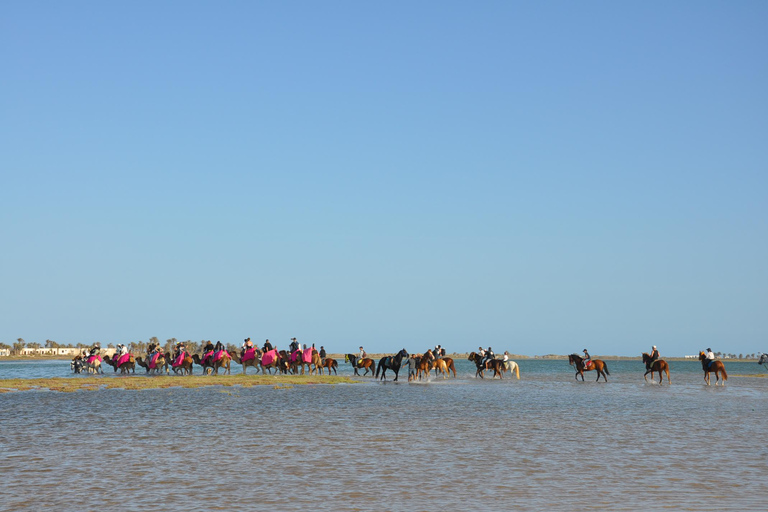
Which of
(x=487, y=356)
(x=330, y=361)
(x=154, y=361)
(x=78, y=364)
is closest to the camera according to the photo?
(x=487, y=356)

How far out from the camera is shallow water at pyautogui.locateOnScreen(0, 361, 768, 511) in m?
8.84

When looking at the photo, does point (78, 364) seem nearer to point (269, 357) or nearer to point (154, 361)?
point (154, 361)

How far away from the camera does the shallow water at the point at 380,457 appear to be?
8.84 metres

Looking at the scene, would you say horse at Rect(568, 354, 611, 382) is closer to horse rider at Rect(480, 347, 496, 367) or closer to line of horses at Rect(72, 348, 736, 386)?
line of horses at Rect(72, 348, 736, 386)

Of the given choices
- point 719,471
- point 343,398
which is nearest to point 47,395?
point 343,398

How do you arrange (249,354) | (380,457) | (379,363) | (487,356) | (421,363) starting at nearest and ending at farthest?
(380,457)
(421,363)
(379,363)
(487,356)
(249,354)

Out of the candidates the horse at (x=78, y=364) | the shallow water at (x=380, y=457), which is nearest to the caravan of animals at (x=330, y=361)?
the horse at (x=78, y=364)

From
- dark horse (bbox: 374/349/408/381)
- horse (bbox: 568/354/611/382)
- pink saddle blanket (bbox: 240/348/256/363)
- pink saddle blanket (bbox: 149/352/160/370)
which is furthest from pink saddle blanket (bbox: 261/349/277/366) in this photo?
horse (bbox: 568/354/611/382)

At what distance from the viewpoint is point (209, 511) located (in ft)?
26.9

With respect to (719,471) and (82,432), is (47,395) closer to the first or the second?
(82,432)

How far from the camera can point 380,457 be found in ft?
39.2

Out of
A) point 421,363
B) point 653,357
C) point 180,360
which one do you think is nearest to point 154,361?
point 180,360

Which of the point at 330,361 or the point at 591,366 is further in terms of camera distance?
the point at 330,361

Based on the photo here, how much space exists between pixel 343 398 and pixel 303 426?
955 cm
